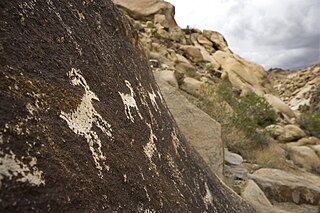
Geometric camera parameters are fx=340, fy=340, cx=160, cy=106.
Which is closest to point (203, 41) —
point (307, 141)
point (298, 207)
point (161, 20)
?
point (161, 20)

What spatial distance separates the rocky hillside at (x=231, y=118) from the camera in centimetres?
398

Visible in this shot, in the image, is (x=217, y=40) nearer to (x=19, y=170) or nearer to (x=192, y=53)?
(x=192, y=53)

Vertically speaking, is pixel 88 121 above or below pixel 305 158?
below

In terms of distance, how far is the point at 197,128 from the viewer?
12.9 feet

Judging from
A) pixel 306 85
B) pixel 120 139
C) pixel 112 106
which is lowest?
pixel 120 139

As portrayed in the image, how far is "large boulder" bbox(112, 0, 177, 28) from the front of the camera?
1560 centimetres

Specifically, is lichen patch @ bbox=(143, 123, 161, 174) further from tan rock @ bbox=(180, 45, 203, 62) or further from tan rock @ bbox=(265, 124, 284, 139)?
tan rock @ bbox=(180, 45, 203, 62)

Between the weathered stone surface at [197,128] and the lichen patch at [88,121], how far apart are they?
2.57m

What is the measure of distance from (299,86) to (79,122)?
35219mm

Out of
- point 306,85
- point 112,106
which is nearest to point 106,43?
point 112,106

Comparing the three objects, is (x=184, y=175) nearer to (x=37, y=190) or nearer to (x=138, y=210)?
(x=138, y=210)

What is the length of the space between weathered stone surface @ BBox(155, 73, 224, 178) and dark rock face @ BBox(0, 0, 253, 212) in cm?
204

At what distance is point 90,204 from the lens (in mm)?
951

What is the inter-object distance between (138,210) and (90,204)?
0.26 meters
